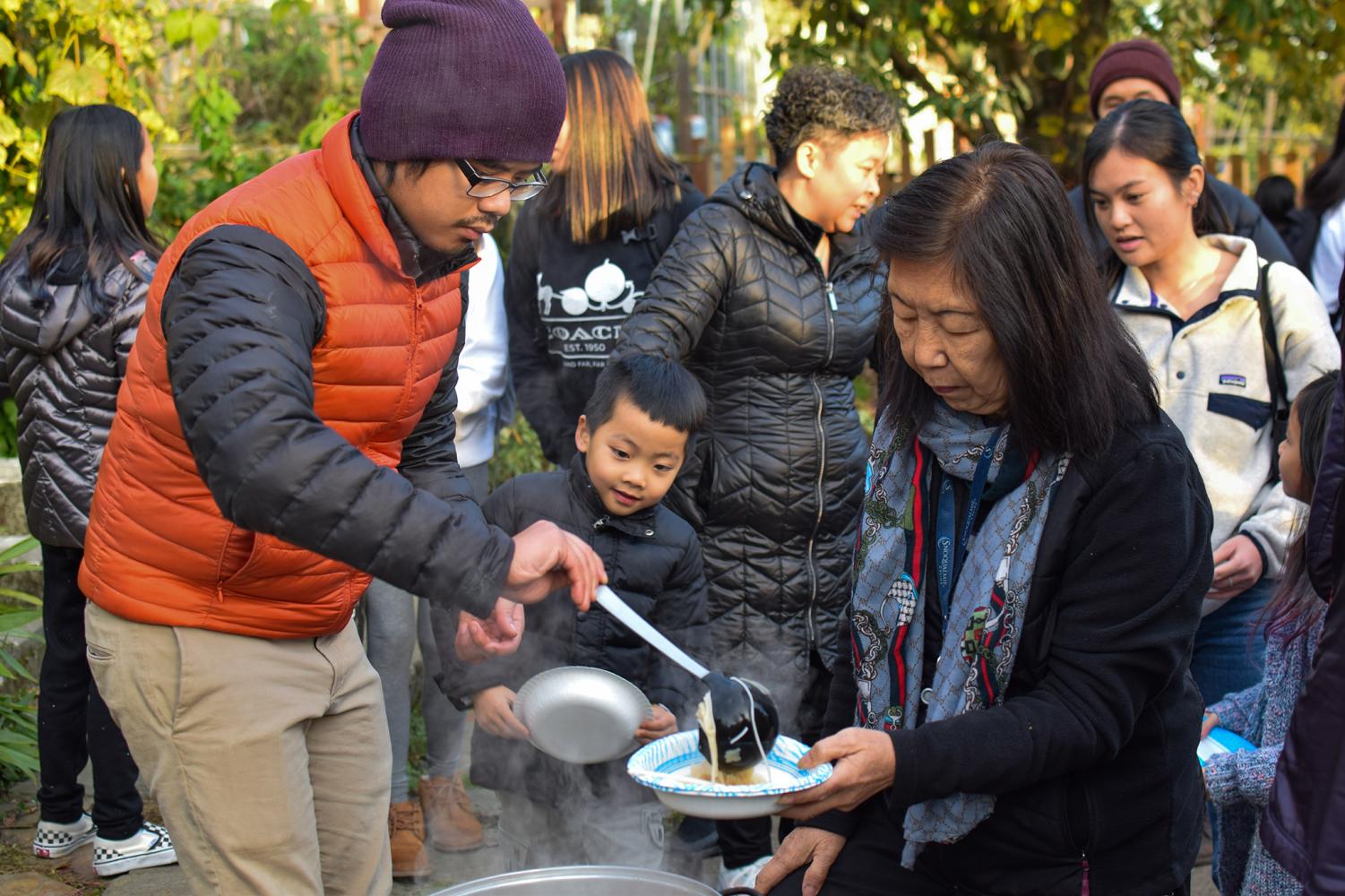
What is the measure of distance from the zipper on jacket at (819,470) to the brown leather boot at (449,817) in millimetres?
1288

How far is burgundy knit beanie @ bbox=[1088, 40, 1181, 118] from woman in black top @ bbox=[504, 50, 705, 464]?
1.79m

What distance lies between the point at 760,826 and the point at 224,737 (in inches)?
83.1

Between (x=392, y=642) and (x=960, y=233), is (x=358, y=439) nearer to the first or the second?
(x=960, y=233)

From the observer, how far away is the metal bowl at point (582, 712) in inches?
108

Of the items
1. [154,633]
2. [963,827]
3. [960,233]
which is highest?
[960,233]

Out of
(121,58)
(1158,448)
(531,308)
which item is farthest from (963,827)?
(121,58)

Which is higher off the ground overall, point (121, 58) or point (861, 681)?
point (121, 58)

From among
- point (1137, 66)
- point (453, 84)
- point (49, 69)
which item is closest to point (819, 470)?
point (453, 84)

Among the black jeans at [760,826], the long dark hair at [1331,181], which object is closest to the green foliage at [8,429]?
the black jeans at [760,826]

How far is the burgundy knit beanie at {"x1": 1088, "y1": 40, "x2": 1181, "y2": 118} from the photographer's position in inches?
188

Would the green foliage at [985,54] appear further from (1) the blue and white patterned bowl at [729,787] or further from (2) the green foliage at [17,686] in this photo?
(1) the blue and white patterned bowl at [729,787]

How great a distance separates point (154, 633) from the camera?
7.02 feet

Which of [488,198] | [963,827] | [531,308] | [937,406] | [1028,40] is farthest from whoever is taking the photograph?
[1028,40]

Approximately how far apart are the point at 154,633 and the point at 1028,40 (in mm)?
6859
